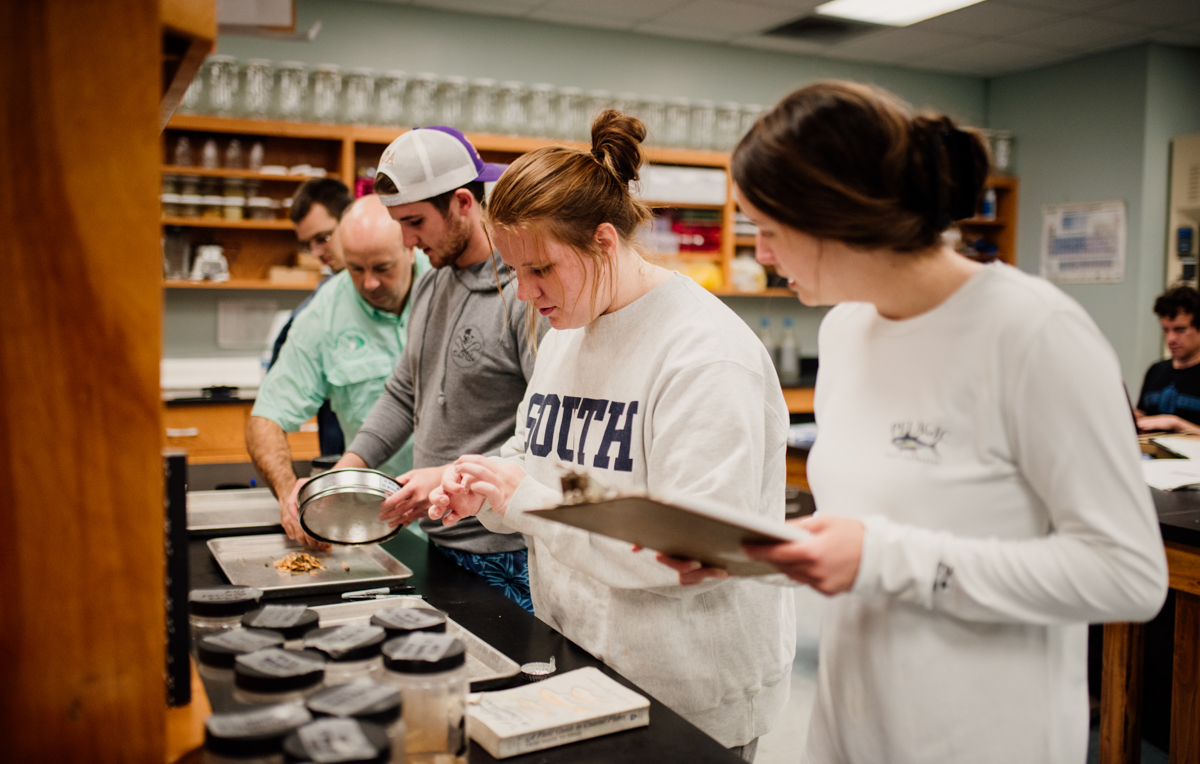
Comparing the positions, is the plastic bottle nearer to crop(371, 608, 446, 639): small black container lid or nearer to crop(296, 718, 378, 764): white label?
crop(371, 608, 446, 639): small black container lid

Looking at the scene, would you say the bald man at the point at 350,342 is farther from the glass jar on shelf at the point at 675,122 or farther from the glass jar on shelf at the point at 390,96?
the glass jar on shelf at the point at 675,122

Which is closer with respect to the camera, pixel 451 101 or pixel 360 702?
pixel 360 702

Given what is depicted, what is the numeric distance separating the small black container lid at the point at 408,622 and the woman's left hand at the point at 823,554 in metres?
0.41

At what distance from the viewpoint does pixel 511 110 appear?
16.9 ft

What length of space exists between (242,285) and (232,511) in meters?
2.83

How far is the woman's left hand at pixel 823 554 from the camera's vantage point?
0.91m

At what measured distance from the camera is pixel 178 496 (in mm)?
921

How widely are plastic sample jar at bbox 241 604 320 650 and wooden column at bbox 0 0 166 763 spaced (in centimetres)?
25

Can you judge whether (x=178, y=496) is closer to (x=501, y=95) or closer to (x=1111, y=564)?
(x=1111, y=564)

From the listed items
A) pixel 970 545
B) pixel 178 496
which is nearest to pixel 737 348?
pixel 970 545

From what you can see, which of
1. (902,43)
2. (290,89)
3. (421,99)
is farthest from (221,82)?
(902,43)

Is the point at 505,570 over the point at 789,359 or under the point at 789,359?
under

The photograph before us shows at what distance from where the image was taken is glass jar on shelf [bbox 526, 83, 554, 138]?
5.15 metres

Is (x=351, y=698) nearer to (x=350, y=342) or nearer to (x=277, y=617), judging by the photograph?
(x=277, y=617)
